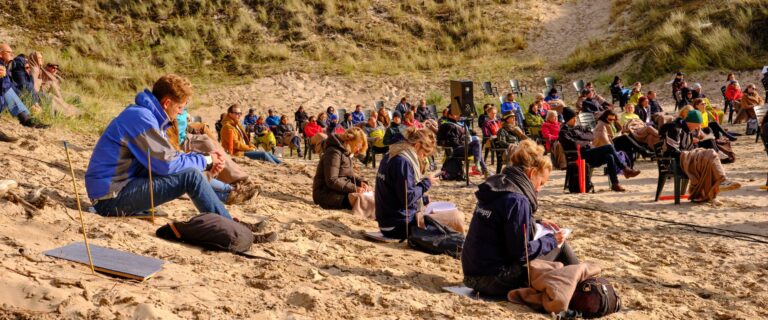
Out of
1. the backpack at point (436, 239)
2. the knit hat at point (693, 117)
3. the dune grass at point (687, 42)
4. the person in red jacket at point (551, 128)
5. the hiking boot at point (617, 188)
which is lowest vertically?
the hiking boot at point (617, 188)

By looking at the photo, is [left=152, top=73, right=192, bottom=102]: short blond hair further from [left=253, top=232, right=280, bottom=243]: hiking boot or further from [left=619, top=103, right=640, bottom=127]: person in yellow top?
[left=619, top=103, right=640, bottom=127]: person in yellow top

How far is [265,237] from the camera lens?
605 centimetres

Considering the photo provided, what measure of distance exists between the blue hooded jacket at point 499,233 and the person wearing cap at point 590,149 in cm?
644

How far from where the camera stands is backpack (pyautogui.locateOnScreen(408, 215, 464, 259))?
6484 millimetres

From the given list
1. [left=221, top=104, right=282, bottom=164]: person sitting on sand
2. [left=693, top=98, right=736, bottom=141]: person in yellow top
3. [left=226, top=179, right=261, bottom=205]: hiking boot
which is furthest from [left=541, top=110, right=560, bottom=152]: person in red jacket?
[left=226, top=179, right=261, bottom=205]: hiking boot

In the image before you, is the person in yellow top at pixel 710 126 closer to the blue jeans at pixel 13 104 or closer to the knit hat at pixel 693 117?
the knit hat at pixel 693 117

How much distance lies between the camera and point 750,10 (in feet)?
84.9

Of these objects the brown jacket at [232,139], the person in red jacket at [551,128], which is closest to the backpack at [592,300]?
the brown jacket at [232,139]

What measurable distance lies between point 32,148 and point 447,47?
23.7m

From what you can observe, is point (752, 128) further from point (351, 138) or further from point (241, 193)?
point (241, 193)

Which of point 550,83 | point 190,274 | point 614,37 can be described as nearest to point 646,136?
point 190,274

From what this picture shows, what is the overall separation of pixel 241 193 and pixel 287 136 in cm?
1212

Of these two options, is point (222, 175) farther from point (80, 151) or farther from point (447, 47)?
point (447, 47)

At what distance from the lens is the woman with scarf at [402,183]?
22.4ft
